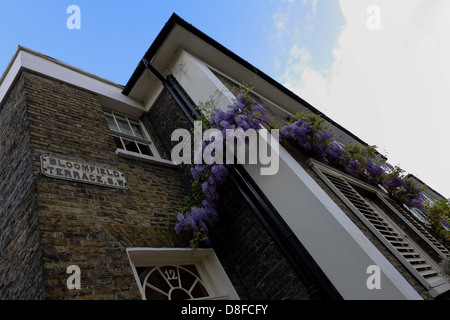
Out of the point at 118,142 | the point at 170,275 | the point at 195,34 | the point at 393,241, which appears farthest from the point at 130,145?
the point at 393,241

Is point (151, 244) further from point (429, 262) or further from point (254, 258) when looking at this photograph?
point (429, 262)

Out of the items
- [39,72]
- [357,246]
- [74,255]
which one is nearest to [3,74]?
[39,72]

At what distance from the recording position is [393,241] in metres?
4.68

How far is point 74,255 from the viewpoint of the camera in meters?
3.22

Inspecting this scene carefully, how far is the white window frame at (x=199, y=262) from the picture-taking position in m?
3.91

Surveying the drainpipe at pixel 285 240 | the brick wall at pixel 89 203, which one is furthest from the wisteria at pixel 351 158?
the brick wall at pixel 89 203

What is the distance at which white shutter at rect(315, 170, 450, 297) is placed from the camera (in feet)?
13.4

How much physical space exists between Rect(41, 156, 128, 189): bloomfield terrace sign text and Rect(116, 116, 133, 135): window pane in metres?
2.02

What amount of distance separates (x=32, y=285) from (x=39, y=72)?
3946 mm

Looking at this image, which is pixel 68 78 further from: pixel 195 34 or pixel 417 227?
pixel 417 227

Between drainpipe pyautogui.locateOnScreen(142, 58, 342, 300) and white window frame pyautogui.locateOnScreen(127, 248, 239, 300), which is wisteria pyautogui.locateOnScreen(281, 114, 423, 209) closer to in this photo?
drainpipe pyautogui.locateOnScreen(142, 58, 342, 300)

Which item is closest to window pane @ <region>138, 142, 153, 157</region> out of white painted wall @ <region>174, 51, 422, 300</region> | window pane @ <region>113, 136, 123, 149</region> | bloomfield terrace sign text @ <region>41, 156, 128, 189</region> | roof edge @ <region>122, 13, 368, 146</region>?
window pane @ <region>113, 136, 123, 149</region>

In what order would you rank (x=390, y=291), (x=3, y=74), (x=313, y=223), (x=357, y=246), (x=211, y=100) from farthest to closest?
(x=3, y=74), (x=211, y=100), (x=313, y=223), (x=357, y=246), (x=390, y=291)

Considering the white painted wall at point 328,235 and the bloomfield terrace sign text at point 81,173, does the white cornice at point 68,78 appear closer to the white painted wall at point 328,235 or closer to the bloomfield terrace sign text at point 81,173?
the bloomfield terrace sign text at point 81,173
